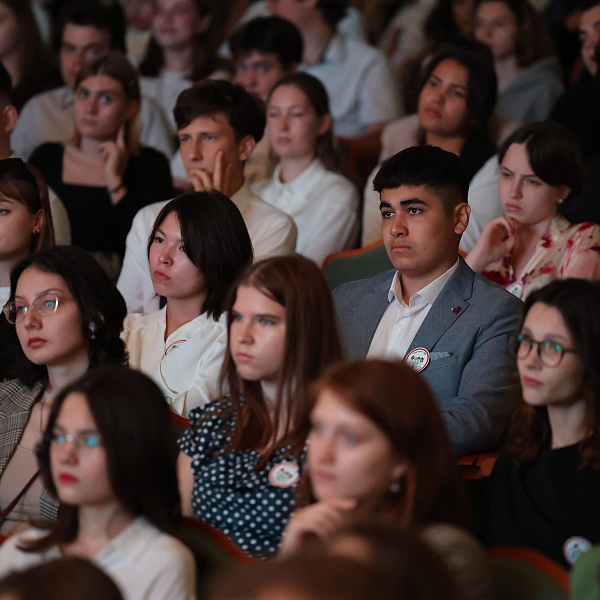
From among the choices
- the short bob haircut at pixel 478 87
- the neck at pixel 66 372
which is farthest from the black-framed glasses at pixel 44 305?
the short bob haircut at pixel 478 87

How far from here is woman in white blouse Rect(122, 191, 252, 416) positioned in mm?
2502

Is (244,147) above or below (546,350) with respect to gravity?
above

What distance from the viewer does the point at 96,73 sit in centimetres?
381

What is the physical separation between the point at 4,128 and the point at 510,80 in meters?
2.46

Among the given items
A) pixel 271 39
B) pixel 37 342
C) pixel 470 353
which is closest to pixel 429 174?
pixel 470 353

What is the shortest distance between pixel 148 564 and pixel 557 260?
1691 mm

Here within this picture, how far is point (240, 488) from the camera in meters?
1.88

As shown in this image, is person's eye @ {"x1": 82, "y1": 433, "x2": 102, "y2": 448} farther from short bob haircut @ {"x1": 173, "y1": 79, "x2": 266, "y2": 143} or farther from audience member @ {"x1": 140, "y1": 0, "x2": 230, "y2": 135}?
audience member @ {"x1": 140, "y1": 0, "x2": 230, "y2": 135}

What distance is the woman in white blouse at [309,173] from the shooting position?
361cm

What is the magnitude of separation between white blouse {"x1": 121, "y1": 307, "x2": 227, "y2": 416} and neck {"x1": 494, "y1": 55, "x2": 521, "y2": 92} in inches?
105

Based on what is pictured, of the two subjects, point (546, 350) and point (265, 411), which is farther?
point (265, 411)

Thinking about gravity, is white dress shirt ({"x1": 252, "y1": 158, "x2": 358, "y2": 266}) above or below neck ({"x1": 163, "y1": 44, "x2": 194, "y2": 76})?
below

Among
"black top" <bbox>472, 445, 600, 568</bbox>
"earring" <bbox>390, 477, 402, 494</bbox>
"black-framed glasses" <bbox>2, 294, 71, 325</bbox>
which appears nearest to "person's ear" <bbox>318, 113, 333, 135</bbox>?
"black-framed glasses" <bbox>2, 294, 71, 325</bbox>

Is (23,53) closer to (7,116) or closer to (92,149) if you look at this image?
(92,149)
